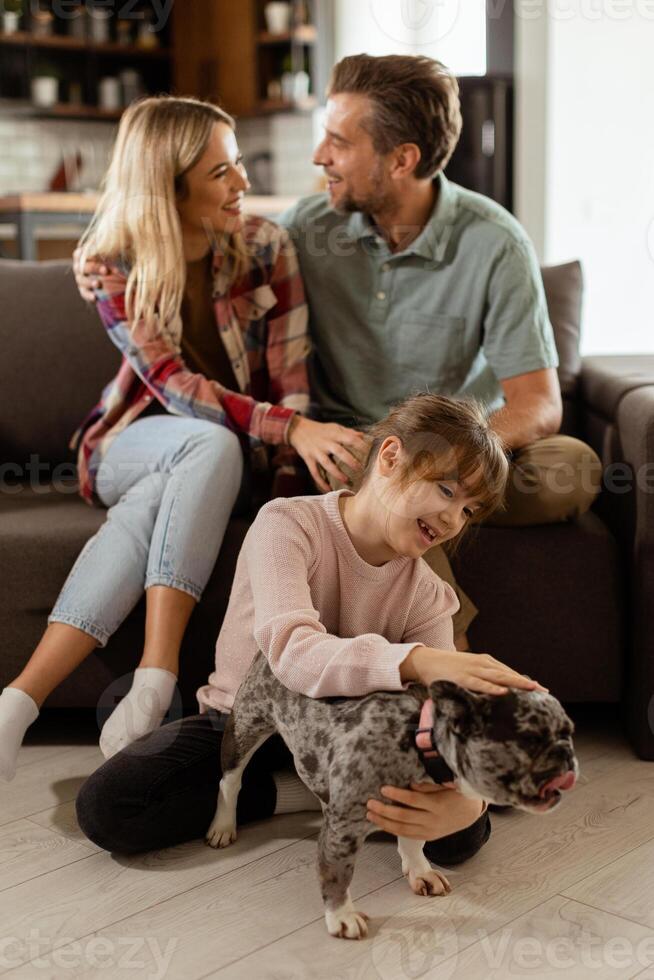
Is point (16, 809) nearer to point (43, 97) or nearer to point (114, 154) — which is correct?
point (114, 154)

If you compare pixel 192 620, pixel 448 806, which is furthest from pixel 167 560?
pixel 448 806

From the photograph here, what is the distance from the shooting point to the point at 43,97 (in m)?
5.90

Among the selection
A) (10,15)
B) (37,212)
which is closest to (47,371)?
(37,212)

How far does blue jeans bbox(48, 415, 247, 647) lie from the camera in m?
1.72

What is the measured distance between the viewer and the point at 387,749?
1265 millimetres

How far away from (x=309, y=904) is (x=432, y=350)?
1.06 metres

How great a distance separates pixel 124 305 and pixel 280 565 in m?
0.79

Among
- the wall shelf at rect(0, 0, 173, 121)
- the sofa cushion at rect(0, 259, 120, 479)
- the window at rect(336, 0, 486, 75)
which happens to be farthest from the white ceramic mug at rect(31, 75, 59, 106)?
the sofa cushion at rect(0, 259, 120, 479)

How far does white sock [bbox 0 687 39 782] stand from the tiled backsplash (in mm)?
4478

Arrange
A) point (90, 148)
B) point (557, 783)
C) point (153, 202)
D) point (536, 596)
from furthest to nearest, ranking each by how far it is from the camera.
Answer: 1. point (90, 148)
2. point (153, 202)
3. point (536, 596)
4. point (557, 783)

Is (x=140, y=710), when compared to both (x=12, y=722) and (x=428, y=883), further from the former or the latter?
(x=428, y=883)

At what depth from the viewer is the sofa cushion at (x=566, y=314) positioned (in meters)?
2.33

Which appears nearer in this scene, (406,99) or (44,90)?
(406,99)

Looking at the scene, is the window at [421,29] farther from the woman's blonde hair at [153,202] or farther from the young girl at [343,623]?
the young girl at [343,623]
